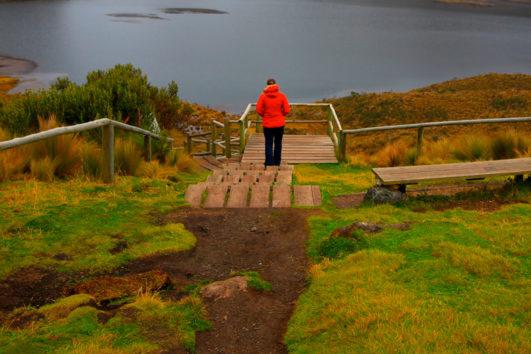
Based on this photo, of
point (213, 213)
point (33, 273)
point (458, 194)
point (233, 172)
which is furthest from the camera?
point (233, 172)

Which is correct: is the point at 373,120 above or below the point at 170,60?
below

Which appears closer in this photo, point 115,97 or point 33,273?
point 33,273

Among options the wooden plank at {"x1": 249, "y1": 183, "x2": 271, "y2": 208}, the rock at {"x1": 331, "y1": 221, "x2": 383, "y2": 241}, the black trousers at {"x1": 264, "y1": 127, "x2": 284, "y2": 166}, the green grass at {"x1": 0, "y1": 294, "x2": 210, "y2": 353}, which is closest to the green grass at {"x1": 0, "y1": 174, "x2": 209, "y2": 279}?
the wooden plank at {"x1": 249, "y1": 183, "x2": 271, "y2": 208}

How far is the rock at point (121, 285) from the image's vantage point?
471cm

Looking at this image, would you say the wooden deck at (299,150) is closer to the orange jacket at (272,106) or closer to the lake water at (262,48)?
the orange jacket at (272,106)

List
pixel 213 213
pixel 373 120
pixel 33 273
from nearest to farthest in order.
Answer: pixel 33 273 → pixel 213 213 → pixel 373 120

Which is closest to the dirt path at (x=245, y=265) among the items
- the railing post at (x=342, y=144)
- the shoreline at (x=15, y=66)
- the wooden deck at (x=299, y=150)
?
the railing post at (x=342, y=144)

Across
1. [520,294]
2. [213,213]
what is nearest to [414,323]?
[520,294]

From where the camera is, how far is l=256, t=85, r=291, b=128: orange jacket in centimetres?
1145

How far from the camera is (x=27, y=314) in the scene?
14.2 ft

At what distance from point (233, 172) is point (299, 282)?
16.3 ft

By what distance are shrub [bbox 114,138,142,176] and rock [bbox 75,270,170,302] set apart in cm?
436

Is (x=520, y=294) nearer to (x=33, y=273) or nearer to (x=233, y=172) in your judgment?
(x=33, y=273)

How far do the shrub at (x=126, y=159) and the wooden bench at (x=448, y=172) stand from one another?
3794 mm
